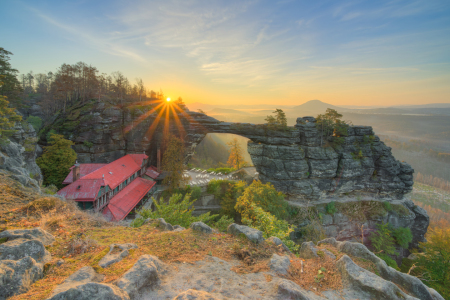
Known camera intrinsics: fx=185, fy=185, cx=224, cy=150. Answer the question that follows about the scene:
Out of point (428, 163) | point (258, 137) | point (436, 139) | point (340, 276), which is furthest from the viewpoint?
point (436, 139)

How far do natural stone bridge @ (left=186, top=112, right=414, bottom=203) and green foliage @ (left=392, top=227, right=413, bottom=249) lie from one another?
547 centimetres

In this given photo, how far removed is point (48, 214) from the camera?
6.16 meters

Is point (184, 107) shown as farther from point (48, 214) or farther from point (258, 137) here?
point (48, 214)

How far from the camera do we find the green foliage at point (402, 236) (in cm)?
2878

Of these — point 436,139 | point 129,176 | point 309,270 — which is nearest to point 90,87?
point 129,176

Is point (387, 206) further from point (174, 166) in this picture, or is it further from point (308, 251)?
point (174, 166)

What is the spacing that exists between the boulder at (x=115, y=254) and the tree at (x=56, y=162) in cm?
2461

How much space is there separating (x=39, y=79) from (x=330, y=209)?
4567 inches

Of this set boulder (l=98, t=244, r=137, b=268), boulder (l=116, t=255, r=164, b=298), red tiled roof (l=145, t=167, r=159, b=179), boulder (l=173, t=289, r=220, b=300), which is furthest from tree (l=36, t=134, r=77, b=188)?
boulder (l=173, t=289, r=220, b=300)

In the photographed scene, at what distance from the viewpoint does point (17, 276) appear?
3.15 meters

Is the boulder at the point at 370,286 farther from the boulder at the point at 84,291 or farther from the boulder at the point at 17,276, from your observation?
the boulder at the point at 17,276

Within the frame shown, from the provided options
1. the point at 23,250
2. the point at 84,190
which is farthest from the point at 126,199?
the point at 23,250

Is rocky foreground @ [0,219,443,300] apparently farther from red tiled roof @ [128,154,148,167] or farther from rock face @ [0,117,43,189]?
red tiled roof @ [128,154,148,167]

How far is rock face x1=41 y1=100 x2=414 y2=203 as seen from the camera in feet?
99.9
